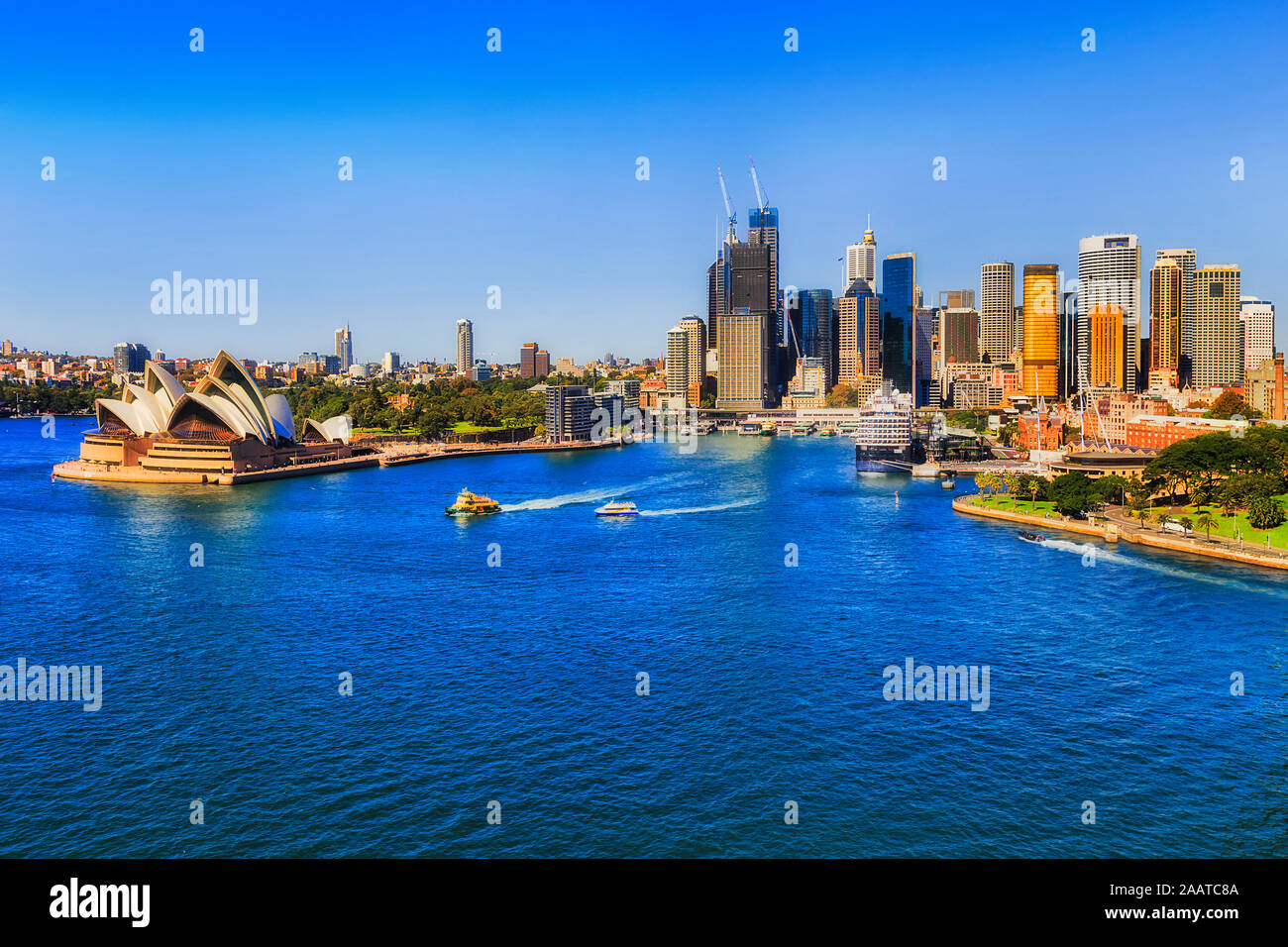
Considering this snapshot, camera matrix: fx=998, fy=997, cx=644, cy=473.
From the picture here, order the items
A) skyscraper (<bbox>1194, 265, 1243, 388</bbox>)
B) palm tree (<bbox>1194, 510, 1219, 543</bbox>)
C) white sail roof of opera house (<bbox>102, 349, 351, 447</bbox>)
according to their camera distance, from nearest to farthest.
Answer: palm tree (<bbox>1194, 510, 1219, 543</bbox>) < white sail roof of opera house (<bbox>102, 349, 351, 447</bbox>) < skyscraper (<bbox>1194, 265, 1243, 388</bbox>)

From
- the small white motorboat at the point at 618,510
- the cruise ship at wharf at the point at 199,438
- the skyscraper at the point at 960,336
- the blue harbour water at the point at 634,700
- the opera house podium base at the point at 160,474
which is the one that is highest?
the skyscraper at the point at 960,336

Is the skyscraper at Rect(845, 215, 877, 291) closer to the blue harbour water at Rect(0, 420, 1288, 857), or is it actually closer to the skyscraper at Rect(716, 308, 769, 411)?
the skyscraper at Rect(716, 308, 769, 411)

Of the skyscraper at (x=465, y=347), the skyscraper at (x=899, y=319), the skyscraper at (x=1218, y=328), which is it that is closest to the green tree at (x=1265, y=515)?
the skyscraper at (x=1218, y=328)

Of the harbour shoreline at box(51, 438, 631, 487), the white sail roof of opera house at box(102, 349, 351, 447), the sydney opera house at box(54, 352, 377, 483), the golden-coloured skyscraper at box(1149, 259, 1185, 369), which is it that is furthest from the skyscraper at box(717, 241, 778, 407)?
the white sail roof of opera house at box(102, 349, 351, 447)

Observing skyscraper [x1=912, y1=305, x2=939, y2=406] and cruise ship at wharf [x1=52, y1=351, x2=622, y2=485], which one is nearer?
cruise ship at wharf [x1=52, y1=351, x2=622, y2=485]

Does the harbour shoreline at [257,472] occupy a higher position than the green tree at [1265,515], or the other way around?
the harbour shoreline at [257,472]

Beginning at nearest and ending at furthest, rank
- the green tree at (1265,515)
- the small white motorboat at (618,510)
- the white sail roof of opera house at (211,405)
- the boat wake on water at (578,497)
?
the green tree at (1265,515) < the small white motorboat at (618,510) < the boat wake on water at (578,497) < the white sail roof of opera house at (211,405)

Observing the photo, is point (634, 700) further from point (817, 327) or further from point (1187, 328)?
point (817, 327)

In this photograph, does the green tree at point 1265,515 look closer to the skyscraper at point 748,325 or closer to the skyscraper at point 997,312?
the skyscraper at point 748,325

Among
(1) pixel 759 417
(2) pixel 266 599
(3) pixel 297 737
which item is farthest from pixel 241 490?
(1) pixel 759 417
